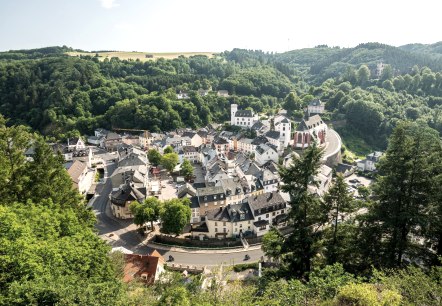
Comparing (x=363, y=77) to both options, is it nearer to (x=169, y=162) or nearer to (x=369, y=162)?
(x=369, y=162)

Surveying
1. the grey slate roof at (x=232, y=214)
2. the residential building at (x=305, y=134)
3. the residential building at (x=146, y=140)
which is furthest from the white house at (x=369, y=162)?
the residential building at (x=146, y=140)

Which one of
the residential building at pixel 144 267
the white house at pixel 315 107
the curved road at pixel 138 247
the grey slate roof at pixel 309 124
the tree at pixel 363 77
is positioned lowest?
the curved road at pixel 138 247

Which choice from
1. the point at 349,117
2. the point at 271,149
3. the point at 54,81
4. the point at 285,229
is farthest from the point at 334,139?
Answer: the point at 54,81

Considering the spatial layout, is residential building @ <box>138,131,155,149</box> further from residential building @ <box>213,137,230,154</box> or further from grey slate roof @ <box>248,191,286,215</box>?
grey slate roof @ <box>248,191,286,215</box>

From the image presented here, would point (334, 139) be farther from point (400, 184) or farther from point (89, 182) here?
point (400, 184)

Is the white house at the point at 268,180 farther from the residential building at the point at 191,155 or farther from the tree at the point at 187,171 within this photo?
the residential building at the point at 191,155

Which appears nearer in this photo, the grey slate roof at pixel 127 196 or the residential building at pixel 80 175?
the grey slate roof at pixel 127 196

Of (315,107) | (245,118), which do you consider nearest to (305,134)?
(245,118)
